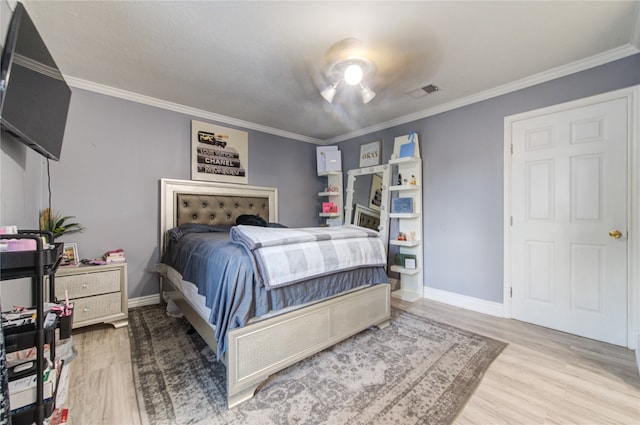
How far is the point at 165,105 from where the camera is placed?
2896 mm

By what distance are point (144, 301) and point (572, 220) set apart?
4.23 meters

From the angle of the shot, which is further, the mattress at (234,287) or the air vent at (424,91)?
the air vent at (424,91)

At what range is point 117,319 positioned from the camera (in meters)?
2.25

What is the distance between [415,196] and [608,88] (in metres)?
1.78

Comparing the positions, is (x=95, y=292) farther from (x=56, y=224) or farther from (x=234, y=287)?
(x=234, y=287)

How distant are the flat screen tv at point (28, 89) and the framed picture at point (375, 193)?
3171 millimetres

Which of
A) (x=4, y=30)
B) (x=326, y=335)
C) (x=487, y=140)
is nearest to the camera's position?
(x=4, y=30)

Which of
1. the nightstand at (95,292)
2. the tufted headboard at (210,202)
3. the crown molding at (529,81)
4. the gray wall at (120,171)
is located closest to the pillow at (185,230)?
the tufted headboard at (210,202)

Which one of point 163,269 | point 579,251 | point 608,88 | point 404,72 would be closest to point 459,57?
point 404,72

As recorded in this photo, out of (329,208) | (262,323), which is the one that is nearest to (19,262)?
(262,323)

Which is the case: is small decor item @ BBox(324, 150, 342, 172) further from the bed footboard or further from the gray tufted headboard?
the bed footboard

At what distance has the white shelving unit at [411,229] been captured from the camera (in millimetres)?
3062

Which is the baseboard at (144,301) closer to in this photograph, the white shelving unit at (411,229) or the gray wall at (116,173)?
the gray wall at (116,173)

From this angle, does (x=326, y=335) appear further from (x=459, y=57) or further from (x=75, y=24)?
(x=75, y=24)
